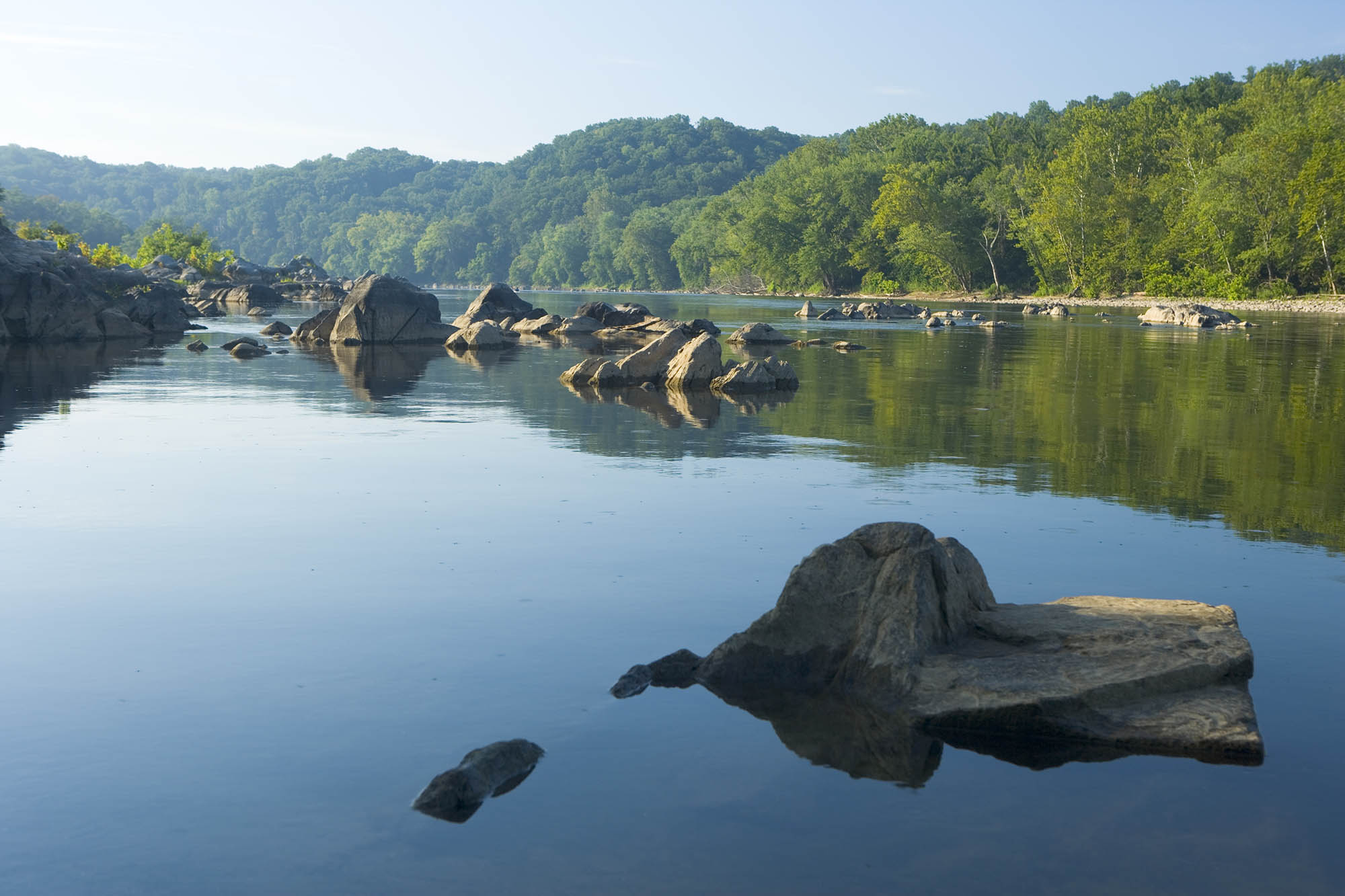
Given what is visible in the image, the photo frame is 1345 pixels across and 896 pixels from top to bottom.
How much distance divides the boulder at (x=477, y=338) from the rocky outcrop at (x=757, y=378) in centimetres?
1575

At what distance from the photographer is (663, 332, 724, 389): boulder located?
84.1 ft

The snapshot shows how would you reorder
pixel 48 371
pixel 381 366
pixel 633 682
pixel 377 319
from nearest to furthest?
1. pixel 633 682
2. pixel 48 371
3. pixel 381 366
4. pixel 377 319

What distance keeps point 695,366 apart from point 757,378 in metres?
1.47

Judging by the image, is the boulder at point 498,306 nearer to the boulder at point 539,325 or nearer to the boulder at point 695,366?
the boulder at point 539,325

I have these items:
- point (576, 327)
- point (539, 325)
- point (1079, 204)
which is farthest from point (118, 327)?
point (1079, 204)

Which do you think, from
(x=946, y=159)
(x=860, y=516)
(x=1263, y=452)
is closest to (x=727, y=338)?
(x=1263, y=452)

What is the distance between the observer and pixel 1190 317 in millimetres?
55062

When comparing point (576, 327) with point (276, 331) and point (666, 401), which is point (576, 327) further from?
point (666, 401)

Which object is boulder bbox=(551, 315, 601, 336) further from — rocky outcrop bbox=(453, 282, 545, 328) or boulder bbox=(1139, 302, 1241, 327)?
boulder bbox=(1139, 302, 1241, 327)

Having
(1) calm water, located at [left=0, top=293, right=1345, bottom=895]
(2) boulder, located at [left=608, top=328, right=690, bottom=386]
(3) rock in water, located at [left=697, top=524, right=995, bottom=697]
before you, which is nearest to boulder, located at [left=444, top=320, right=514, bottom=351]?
(2) boulder, located at [left=608, top=328, right=690, bottom=386]

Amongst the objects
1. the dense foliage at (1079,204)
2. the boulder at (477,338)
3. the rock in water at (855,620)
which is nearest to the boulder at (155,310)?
the boulder at (477,338)

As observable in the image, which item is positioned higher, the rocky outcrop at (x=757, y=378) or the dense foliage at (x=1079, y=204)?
the dense foliage at (x=1079, y=204)

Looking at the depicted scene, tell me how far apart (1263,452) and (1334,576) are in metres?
7.15

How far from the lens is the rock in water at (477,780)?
558 cm
